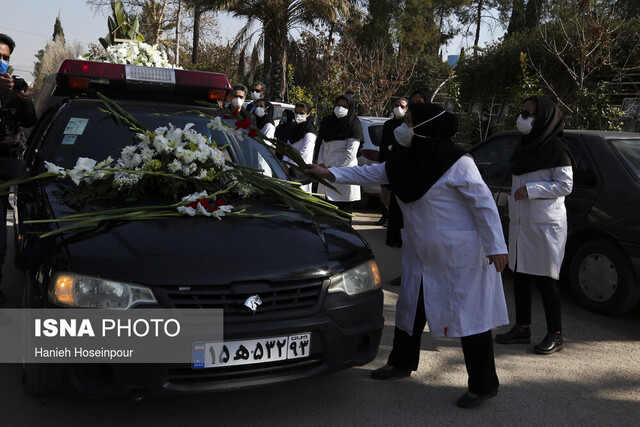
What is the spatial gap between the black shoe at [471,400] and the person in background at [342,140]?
4.36 metres

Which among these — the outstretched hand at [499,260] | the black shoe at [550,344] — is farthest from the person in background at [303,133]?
the outstretched hand at [499,260]

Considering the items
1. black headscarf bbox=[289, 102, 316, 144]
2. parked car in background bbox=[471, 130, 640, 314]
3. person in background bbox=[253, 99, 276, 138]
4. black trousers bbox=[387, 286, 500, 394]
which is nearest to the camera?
black trousers bbox=[387, 286, 500, 394]

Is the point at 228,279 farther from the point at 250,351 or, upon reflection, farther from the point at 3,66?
the point at 3,66

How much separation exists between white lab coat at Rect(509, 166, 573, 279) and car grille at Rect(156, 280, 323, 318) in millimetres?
2167

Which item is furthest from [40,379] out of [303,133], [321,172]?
[303,133]

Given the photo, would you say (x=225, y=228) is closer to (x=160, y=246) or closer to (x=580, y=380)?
(x=160, y=246)

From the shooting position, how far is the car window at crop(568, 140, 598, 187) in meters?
5.53

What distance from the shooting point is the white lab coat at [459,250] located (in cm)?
331

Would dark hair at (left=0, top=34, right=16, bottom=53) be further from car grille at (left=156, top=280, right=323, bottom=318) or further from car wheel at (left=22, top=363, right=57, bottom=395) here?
car grille at (left=156, top=280, right=323, bottom=318)

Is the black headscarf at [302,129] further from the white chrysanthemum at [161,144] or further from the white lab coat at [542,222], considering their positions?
the white chrysanthemum at [161,144]

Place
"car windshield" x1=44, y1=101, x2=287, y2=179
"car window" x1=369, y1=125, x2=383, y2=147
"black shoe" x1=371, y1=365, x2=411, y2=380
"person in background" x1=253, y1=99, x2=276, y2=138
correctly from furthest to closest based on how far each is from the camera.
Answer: "car window" x1=369, y1=125, x2=383, y2=147 → "person in background" x1=253, y1=99, x2=276, y2=138 → "car windshield" x1=44, y1=101, x2=287, y2=179 → "black shoe" x1=371, y1=365, x2=411, y2=380

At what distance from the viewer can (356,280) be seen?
3283 millimetres

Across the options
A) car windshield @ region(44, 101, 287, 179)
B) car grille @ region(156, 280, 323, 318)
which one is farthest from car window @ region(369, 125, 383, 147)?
car grille @ region(156, 280, 323, 318)

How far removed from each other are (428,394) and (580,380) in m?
1.13
